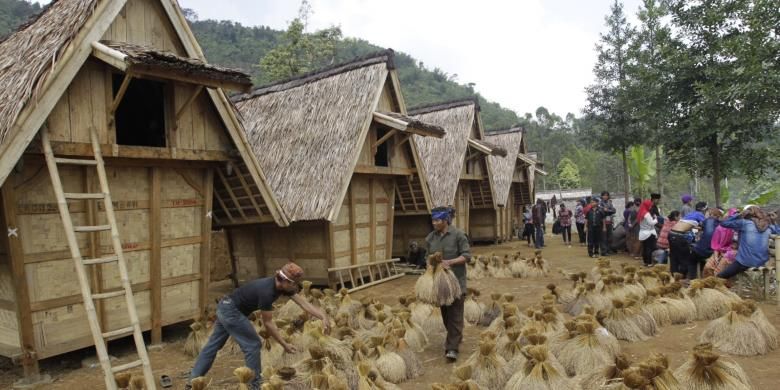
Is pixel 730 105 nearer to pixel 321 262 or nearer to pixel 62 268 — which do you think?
pixel 321 262

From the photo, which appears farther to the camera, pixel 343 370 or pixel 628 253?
pixel 628 253

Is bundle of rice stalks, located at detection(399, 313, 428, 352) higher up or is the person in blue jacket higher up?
the person in blue jacket

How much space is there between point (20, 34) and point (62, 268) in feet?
11.8

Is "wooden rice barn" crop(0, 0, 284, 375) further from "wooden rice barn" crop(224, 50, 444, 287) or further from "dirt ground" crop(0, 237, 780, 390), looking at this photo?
"wooden rice barn" crop(224, 50, 444, 287)

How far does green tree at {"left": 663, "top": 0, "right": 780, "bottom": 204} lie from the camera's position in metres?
11.3

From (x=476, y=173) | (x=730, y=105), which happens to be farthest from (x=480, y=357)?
(x=476, y=173)

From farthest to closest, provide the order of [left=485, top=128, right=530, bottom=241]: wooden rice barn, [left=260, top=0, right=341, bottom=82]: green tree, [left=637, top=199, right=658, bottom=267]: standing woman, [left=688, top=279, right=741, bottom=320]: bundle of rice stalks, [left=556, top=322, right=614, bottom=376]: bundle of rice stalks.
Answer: [left=260, top=0, right=341, bottom=82]: green tree
[left=485, top=128, right=530, bottom=241]: wooden rice barn
[left=637, top=199, right=658, bottom=267]: standing woman
[left=688, top=279, right=741, bottom=320]: bundle of rice stalks
[left=556, top=322, right=614, bottom=376]: bundle of rice stalks

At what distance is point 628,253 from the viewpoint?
595 inches

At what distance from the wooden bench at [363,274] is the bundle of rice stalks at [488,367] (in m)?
5.27

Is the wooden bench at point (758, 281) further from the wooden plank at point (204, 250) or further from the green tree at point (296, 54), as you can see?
the green tree at point (296, 54)

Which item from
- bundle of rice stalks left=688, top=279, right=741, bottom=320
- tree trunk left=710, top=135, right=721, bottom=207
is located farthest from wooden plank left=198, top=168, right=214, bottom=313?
tree trunk left=710, top=135, right=721, bottom=207

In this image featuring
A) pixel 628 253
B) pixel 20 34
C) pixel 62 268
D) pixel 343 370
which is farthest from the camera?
pixel 628 253

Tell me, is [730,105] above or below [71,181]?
above

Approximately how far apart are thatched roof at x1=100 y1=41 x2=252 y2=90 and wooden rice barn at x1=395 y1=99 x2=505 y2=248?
7276 mm
